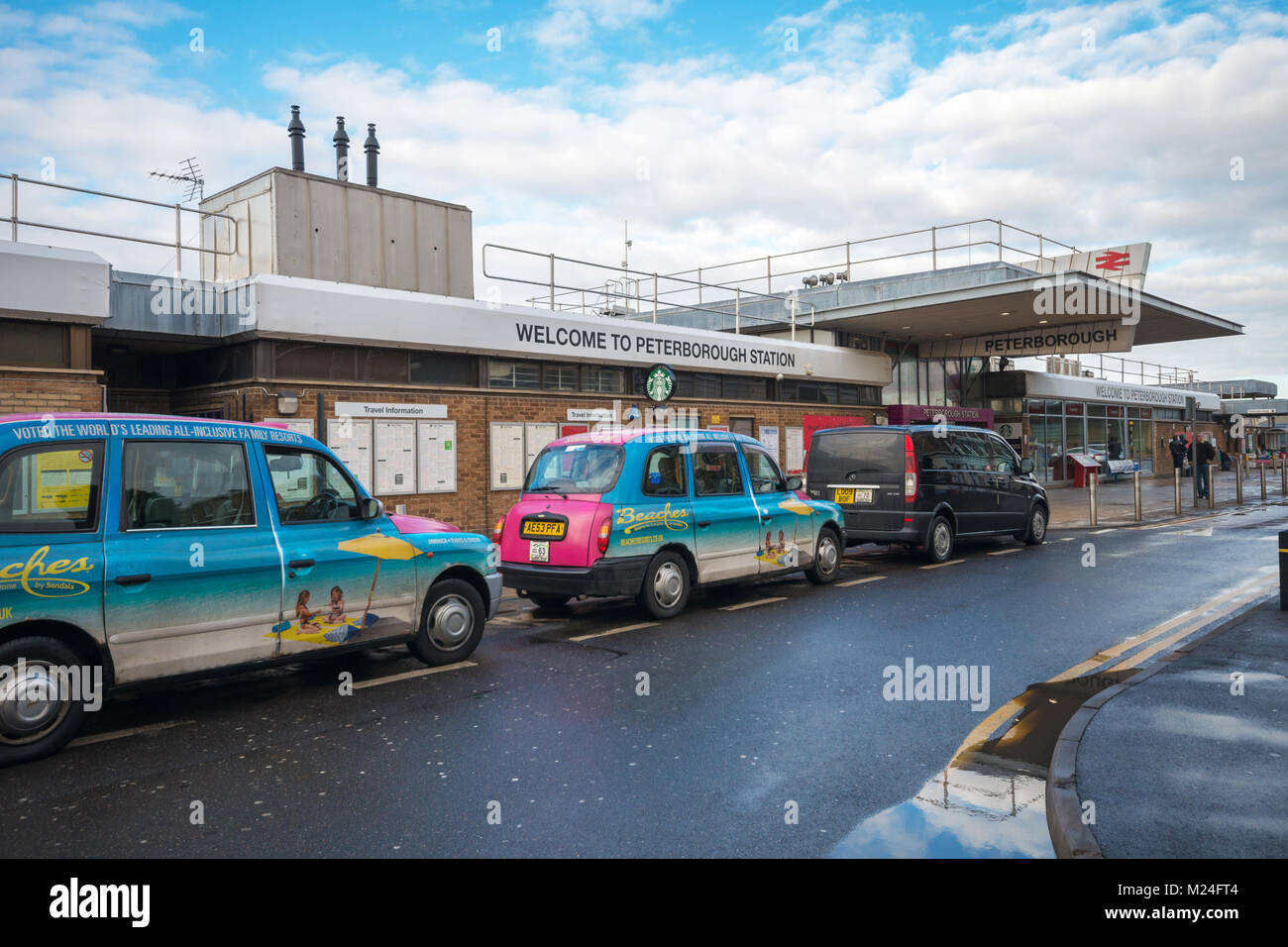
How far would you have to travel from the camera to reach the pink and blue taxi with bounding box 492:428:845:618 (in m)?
8.55

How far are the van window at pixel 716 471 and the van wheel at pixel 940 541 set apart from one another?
4.43 meters

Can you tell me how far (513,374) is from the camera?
1656cm

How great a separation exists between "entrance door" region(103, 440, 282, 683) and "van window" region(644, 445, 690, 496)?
12.9ft

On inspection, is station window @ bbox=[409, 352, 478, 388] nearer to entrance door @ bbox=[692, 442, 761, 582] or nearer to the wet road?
entrance door @ bbox=[692, 442, 761, 582]

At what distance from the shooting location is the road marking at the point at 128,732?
207 inches

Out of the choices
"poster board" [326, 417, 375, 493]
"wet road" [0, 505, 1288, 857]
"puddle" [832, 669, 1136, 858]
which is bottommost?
"puddle" [832, 669, 1136, 858]

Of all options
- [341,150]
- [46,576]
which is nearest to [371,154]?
[341,150]

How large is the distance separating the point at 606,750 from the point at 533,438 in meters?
12.1

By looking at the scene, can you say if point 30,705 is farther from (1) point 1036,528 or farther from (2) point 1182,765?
(1) point 1036,528

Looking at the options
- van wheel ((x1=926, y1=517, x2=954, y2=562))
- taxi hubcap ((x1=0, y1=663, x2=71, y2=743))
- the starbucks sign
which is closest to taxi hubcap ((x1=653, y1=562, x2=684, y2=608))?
taxi hubcap ((x1=0, y1=663, x2=71, y2=743))

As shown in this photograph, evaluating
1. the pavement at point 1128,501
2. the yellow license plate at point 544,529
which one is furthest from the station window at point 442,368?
the pavement at point 1128,501
